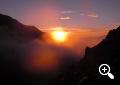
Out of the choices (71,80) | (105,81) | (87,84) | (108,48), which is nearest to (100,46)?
(108,48)

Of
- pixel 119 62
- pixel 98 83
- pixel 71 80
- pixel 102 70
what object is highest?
pixel 102 70

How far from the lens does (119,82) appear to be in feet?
225

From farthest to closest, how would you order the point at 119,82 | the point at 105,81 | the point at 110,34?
the point at 110,34 → the point at 105,81 → the point at 119,82

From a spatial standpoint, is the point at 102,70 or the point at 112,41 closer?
the point at 102,70

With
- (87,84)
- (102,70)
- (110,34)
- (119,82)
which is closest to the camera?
(102,70)

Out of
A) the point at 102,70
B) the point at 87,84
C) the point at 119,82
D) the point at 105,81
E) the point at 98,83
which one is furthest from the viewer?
the point at 87,84

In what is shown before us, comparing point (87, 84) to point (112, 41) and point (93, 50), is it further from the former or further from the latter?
point (93, 50)

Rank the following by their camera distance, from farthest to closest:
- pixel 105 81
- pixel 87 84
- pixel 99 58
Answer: pixel 99 58
pixel 87 84
pixel 105 81

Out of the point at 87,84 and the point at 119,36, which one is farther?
the point at 119,36

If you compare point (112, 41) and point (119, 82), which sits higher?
point (112, 41)

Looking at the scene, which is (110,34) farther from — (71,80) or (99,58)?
(71,80)

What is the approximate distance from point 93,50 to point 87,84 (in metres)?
59.5

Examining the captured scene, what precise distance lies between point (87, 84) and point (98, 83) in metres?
8.20

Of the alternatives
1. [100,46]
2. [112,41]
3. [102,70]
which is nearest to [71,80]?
[100,46]
